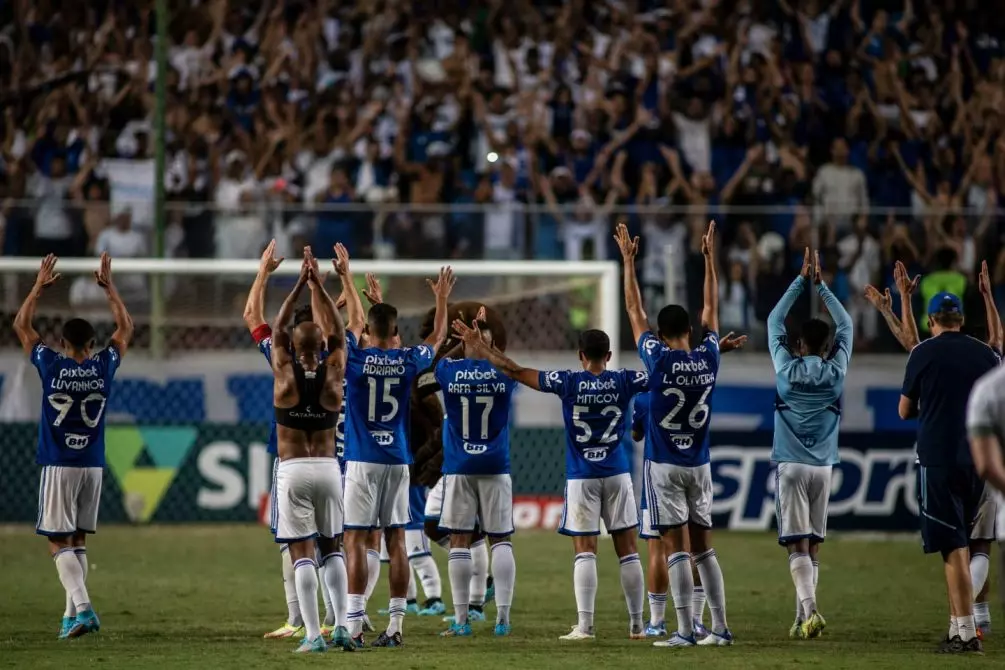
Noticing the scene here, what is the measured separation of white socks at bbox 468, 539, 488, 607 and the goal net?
729cm

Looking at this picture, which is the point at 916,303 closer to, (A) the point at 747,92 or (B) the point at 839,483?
(B) the point at 839,483

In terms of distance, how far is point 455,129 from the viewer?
2262 centimetres

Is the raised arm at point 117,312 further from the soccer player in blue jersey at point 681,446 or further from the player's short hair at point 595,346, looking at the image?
the soccer player in blue jersey at point 681,446

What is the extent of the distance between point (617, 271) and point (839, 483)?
393cm

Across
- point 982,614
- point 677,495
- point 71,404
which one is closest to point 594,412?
point 677,495

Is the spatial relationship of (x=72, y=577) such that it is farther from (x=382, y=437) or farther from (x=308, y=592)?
(x=382, y=437)

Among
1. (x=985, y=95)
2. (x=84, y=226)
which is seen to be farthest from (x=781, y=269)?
(x=84, y=226)

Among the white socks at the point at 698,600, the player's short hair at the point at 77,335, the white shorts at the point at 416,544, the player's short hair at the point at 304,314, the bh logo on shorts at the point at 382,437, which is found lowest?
the white socks at the point at 698,600

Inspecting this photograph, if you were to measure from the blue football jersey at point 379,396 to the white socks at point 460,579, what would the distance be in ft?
2.77

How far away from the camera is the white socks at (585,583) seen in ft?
35.8

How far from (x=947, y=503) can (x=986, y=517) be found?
3.20 feet

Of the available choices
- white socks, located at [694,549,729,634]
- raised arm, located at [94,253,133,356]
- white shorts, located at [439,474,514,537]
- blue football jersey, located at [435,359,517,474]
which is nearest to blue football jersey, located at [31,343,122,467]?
raised arm, located at [94,253,133,356]

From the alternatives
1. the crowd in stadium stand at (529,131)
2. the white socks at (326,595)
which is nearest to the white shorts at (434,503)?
the white socks at (326,595)

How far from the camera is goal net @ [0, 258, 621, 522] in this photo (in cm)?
1925
